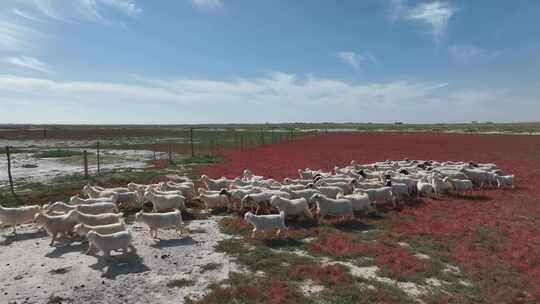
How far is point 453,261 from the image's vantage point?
953cm

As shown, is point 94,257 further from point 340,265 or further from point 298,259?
point 340,265

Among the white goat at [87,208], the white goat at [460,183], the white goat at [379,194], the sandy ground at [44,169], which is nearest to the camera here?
the white goat at [87,208]

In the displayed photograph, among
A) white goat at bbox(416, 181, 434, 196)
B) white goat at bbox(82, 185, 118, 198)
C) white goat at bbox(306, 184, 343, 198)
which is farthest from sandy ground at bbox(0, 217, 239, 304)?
white goat at bbox(416, 181, 434, 196)

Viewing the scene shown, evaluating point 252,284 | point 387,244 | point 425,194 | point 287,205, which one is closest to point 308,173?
point 425,194

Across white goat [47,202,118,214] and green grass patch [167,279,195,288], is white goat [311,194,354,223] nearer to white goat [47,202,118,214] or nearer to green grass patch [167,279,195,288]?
green grass patch [167,279,195,288]

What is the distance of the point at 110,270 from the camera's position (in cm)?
904

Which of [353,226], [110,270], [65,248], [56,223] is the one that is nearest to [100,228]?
[65,248]

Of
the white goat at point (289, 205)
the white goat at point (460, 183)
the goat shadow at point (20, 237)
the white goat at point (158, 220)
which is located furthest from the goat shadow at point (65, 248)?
the white goat at point (460, 183)

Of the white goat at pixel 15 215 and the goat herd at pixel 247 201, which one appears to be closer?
the goat herd at pixel 247 201

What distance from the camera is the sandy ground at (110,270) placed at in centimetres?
786

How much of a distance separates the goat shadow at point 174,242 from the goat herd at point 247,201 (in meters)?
0.41

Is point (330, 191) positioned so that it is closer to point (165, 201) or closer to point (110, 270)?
point (165, 201)

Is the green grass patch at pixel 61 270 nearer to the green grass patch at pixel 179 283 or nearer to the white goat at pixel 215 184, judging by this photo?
the green grass patch at pixel 179 283

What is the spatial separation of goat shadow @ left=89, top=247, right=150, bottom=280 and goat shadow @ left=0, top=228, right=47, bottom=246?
334 centimetres
